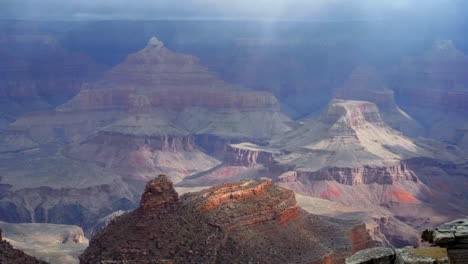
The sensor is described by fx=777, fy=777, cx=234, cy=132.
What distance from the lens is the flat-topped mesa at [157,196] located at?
43.7 m

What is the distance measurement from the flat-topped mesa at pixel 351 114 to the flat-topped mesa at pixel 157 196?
80.0 meters

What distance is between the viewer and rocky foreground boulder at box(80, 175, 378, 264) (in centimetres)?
4128

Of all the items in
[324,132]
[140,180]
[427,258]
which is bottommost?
[140,180]

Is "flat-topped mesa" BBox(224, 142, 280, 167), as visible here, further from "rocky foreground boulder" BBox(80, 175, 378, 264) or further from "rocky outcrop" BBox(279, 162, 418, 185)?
"rocky foreground boulder" BBox(80, 175, 378, 264)

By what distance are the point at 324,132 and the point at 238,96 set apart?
4323 centimetres

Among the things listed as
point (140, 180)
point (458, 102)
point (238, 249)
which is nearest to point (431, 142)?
point (458, 102)

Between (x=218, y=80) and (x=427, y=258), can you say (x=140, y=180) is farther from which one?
(x=427, y=258)

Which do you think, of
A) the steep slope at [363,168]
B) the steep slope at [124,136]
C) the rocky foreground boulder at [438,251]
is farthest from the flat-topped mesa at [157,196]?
the steep slope at [124,136]

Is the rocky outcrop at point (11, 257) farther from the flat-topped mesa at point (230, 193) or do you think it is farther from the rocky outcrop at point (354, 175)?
the rocky outcrop at point (354, 175)

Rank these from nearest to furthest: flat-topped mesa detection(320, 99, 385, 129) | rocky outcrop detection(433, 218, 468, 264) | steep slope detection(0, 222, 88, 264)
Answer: rocky outcrop detection(433, 218, 468, 264) < steep slope detection(0, 222, 88, 264) < flat-topped mesa detection(320, 99, 385, 129)

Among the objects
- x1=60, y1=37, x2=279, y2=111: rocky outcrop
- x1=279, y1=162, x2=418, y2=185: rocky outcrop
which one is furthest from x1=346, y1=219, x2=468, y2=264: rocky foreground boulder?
x1=60, y1=37, x2=279, y2=111: rocky outcrop

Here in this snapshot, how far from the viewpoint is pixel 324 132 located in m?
125

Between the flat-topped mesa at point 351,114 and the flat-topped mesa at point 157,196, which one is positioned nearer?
the flat-topped mesa at point 157,196

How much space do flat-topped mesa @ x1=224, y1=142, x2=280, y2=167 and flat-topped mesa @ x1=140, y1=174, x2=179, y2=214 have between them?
79310mm
